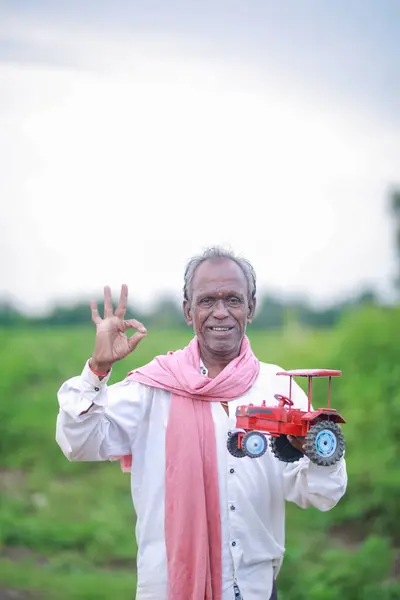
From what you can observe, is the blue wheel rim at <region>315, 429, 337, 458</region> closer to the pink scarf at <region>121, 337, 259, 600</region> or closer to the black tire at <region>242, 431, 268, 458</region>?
the black tire at <region>242, 431, 268, 458</region>

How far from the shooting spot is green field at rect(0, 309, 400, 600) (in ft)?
18.8

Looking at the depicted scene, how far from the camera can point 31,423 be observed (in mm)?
8453

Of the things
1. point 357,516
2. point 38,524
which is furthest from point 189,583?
point 38,524

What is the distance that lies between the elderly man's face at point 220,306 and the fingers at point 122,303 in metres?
0.32

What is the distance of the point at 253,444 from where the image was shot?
2865mm

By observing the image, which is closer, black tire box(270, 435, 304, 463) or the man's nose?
black tire box(270, 435, 304, 463)

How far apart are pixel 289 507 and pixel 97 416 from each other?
159 inches

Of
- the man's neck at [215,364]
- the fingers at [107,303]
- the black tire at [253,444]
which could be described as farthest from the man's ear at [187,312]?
the black tire at [253,444]

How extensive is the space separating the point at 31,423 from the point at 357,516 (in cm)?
363

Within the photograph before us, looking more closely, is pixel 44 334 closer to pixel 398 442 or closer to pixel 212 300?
pixel 398 442

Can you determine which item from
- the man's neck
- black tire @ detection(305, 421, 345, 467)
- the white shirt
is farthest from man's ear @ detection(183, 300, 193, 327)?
black tire @ detection(305, 421, 345, 467)

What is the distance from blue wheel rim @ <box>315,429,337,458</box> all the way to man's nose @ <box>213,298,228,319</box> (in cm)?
66

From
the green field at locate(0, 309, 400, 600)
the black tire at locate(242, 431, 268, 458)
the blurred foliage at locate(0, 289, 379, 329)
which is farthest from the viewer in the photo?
the blurred foliage at locate(0, 289, 379, 329)

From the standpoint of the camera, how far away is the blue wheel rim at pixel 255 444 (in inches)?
113
